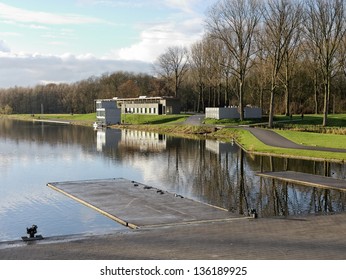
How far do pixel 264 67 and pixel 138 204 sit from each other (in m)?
49.0

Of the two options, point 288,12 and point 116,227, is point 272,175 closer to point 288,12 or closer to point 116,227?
point 116,227

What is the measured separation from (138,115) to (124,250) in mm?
78683

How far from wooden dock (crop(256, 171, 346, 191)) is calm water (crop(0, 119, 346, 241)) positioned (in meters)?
0.76

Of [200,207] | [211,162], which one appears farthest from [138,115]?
[200,207]

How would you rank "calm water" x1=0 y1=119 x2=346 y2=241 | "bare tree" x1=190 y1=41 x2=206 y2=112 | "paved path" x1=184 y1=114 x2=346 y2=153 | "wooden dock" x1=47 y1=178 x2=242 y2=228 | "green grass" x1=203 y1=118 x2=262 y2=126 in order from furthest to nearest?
"bare tree" x1=190 y1=41 x2=206 y2=112
"green grass" x1=203 y1=118 x2=262 y2=126
"paved path" x1=184 y1=114 x2=346 y2=153
"calm water" x1=0 y1=119 x2=346 y2=241
"wooden dock" x1=47 y1=178 x2=242 y2=228

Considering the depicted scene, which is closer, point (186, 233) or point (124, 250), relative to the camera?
point (124, 250)

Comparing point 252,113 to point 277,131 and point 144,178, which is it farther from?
point 144,178

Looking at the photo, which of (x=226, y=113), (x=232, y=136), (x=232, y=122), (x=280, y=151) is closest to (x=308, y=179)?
(x=280, y=151)

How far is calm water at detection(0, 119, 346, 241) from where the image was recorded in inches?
697

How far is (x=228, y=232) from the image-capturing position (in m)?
14.3

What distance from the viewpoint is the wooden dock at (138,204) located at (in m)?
16.8

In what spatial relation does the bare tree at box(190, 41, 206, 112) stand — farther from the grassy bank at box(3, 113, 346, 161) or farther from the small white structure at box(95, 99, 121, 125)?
the small white structure at box(95, 99, 121, 125)

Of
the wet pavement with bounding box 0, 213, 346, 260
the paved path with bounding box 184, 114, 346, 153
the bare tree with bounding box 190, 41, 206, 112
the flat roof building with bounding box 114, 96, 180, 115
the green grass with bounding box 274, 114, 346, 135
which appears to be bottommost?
the wet pavement with bounding box 0, 213, 346, 260

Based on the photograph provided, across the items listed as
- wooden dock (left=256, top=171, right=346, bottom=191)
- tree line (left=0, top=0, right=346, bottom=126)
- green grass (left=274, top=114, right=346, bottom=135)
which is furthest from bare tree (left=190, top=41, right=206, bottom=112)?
wooden dock (left=256, top=171, right=346, bottom=191)
